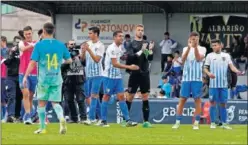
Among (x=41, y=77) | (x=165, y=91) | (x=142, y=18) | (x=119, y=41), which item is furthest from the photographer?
(x=142, y=18)

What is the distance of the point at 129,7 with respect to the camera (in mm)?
37844

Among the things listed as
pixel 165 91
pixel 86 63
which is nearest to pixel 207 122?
pixel 165 91

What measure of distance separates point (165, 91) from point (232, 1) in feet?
17.3

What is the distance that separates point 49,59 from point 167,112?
11.8 meters

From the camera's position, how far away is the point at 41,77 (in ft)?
54.5

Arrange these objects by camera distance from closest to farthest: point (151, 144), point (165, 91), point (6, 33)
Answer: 1. point (151, 144)
2. point (165, 91)
3. point (6, 33)

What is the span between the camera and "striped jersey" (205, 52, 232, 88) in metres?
21.0

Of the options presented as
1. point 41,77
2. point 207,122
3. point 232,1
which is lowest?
point 207,122

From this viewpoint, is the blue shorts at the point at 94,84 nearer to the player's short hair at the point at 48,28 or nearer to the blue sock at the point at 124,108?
the blue sock at the point at 124,108

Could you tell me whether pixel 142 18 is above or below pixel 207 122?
above

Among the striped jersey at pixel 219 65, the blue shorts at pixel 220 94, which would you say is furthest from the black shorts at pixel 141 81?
the blue shorts at pixel 220 94

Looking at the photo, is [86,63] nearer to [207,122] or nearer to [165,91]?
[207,122]

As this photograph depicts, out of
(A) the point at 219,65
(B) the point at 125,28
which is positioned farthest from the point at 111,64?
(B) the point at 125,28

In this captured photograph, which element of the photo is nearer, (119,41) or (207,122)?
(119,41)
